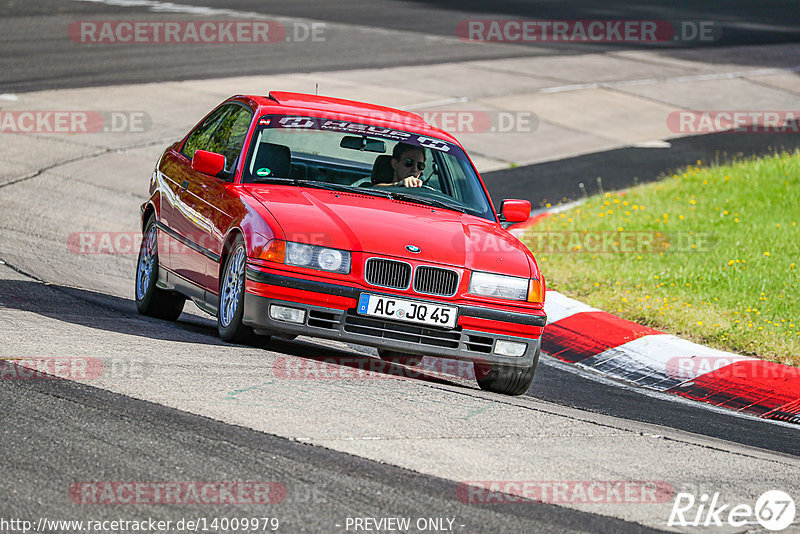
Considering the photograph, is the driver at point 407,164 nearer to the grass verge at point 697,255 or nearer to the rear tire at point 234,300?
the rear tire at point 234,300

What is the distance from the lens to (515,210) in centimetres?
852

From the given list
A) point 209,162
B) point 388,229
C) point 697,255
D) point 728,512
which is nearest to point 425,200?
point 388,229

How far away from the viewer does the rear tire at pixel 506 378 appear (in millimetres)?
7551

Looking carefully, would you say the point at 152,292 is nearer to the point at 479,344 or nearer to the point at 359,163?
the point at 359,163

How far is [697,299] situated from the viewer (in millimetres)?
10703

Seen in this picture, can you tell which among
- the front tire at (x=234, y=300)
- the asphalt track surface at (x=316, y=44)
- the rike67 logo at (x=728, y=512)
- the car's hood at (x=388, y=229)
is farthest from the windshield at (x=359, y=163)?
the asphalt track surface at (x=316, y=44)

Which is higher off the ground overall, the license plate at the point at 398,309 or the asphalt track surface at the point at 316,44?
the asphalt track surface at the point at 316,44

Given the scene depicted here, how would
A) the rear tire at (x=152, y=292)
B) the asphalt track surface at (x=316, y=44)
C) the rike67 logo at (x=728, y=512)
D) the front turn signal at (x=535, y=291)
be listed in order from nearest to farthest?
1. the rike67 logo at (x=728, y=512)
2. the front turn signal at (x=535, y=291)
3. the rear tire at (x=152, y=292)
4. the asphalt track surface at (x=316, y=44)

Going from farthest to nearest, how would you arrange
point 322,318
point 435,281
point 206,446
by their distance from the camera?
point 435,281
point 322,318
point 206,446

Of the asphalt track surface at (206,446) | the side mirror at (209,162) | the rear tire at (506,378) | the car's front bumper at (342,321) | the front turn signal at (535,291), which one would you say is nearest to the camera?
the asphalt track surface at (206,446)

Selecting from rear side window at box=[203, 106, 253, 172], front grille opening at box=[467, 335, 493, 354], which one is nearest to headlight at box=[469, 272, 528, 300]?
front grille opening at box=[467, 335, 493, 354]

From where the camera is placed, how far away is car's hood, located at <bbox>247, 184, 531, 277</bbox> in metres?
7.14

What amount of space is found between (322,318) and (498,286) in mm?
1093

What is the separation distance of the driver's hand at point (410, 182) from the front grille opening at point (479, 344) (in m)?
1.58
